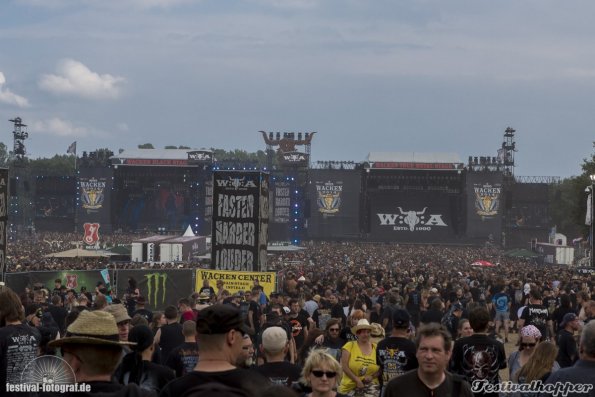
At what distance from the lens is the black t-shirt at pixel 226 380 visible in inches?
191

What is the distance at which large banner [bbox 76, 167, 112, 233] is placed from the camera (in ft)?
287

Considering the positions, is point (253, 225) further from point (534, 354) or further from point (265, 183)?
point (534, 354)

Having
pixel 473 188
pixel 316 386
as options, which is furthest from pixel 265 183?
pixel 473 188

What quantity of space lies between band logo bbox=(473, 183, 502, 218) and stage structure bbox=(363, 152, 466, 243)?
1.62 m

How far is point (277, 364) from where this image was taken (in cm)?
848

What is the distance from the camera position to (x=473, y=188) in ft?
270

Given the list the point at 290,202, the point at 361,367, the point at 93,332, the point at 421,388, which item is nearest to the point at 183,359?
the point at 361,367

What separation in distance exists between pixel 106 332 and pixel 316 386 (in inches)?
81.0

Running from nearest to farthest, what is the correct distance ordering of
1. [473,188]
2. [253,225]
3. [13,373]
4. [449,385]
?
[449,385]
[13,373]
[253,225]
[473,188]

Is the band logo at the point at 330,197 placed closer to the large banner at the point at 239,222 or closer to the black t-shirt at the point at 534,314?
the large banner at the point at 239,222

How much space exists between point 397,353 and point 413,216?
244 ft

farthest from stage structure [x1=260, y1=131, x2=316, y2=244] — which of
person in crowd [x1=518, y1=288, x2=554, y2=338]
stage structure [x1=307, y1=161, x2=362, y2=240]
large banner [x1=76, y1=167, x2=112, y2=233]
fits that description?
person in crowd [x1=518, y1=288, x2=554, y2=338]

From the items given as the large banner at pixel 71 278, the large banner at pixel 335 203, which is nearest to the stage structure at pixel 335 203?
the large banner at pixel 335 203

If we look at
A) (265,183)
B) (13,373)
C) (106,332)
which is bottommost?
(13,373)
